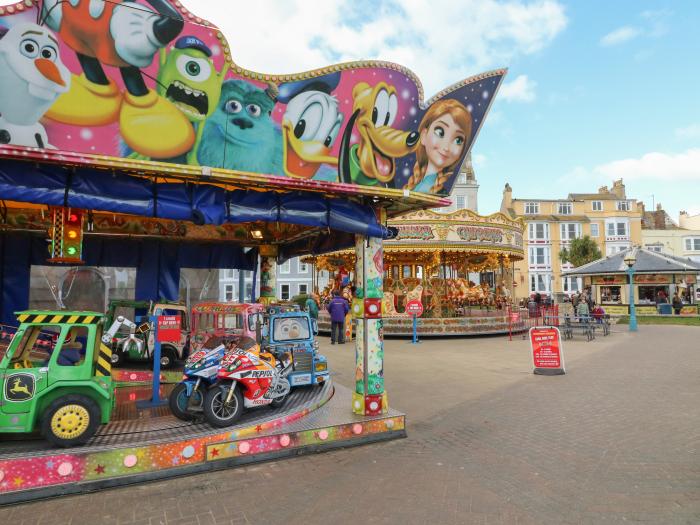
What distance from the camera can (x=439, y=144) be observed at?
6328mm

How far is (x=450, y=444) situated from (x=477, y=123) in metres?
4.47

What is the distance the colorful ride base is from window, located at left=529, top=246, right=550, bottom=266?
43448 millimetres

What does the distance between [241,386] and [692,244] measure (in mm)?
57866

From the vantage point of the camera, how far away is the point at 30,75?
158 inches

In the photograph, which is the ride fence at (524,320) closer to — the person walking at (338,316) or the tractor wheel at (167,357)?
the person walking at (338,316)

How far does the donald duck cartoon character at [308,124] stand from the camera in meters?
5.28

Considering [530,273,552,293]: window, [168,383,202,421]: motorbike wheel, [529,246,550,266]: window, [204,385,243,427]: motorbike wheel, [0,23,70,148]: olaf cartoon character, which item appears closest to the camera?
[0,23,70,148]: olaf cartoon character

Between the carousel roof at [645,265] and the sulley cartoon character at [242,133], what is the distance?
28.2m

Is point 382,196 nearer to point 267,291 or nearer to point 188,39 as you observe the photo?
point 188,39

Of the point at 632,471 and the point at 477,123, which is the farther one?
the point at 477,123

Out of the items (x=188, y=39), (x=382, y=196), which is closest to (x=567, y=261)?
(x=382, y=196)

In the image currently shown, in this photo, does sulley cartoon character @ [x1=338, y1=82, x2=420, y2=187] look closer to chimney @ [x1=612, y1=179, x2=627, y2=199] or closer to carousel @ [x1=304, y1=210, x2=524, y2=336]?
carousel @ [x1=304, y1=210, x2=524, y2=336]

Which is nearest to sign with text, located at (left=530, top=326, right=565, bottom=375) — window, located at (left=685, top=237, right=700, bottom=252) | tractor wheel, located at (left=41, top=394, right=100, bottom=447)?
tractor wheel, located at (left=41, top=394, right=100, bottom=447)

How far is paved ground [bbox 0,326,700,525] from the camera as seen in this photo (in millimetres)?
3896
